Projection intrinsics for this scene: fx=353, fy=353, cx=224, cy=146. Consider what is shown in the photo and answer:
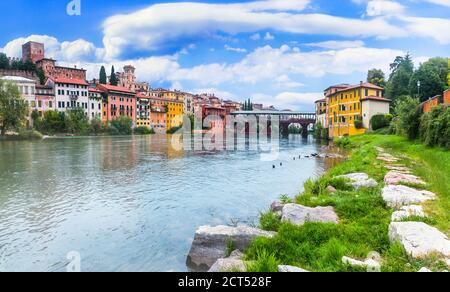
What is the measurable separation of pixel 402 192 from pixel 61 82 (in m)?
89.6

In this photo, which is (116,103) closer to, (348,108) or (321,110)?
(321,110)

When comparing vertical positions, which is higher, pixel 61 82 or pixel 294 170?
pixel 61 82

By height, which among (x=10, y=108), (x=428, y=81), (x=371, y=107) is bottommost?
(x=371, y=107)

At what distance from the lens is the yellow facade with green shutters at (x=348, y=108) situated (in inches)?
2122

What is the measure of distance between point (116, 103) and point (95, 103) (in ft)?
23.1

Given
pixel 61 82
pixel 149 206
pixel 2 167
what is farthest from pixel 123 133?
pixel 149 206

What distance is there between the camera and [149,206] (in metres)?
12.8

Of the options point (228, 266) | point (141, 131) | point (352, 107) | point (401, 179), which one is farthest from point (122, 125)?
point (228, 266)

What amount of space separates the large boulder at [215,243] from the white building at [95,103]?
293ft

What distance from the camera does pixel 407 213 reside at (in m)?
7.71

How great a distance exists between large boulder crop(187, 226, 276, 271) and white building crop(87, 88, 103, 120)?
89.2 metres
